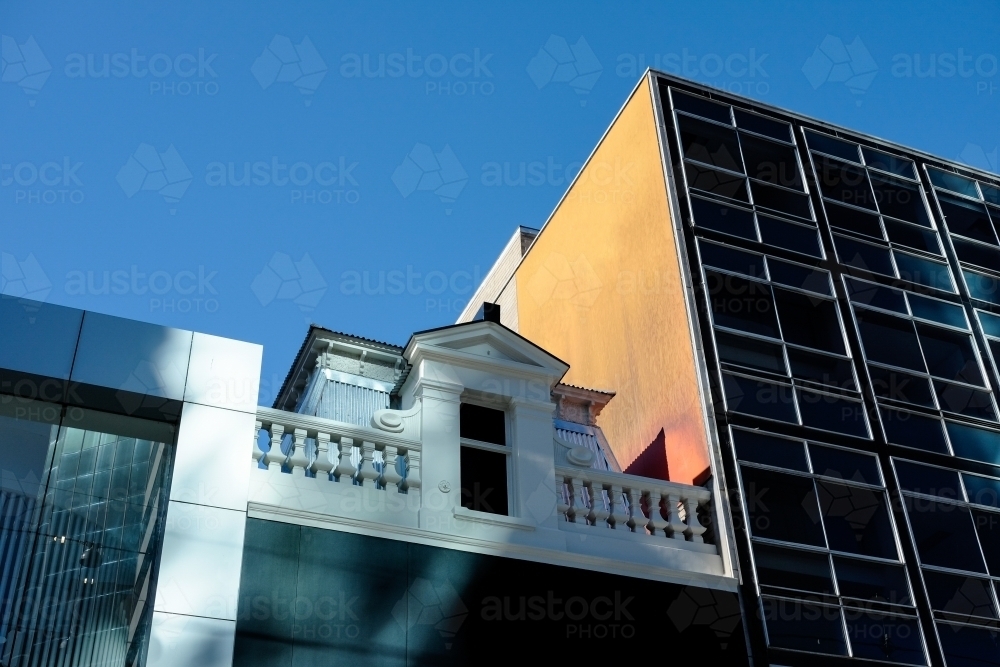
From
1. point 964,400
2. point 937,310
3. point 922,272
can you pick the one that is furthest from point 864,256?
point 964,400

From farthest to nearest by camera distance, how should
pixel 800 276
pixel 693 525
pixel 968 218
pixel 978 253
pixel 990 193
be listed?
pixel 990 193 < pixel 968 218 < pixel 978 253 < pixel 800 276 < pixel 693 525

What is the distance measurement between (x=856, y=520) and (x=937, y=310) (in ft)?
17.0

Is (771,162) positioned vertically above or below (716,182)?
above

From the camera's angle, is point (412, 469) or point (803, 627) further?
point (803, 627)

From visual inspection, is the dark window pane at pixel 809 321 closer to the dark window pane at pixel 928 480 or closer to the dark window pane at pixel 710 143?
the dark window pane at pixel 928 480

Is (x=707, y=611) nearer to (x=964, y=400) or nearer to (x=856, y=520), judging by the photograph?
(x=856, y=520)

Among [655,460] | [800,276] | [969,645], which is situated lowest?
[969,645]

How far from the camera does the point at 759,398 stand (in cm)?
1903

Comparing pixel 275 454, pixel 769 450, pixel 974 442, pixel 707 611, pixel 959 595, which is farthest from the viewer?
Answer: pixel 974 442

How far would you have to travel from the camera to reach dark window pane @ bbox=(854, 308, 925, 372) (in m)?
20.7

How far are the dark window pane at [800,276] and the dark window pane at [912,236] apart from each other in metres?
2.17

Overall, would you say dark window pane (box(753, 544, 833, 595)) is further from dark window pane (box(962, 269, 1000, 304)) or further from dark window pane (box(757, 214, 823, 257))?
dark window pane (box(962, 269, 1000, 304))

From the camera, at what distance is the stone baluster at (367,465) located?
1588 cm

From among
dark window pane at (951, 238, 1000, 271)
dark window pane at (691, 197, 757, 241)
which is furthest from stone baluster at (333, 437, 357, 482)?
dark window pane at (951, 238, 1000, 271)
